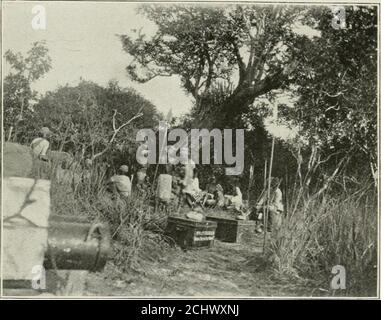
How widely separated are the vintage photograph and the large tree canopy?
0.02 m

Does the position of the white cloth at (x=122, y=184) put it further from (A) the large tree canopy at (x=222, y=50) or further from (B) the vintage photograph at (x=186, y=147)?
(A) the large tree canopy at (x=222, y=50)

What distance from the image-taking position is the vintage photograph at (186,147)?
4.81m

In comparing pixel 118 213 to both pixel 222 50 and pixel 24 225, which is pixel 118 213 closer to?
pixel 24 225

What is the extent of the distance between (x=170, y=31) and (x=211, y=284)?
3.21 meters

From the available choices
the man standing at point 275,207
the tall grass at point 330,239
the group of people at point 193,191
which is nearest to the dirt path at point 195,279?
the tall grass at point 330,239

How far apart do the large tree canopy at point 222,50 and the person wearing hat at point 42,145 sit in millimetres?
1293

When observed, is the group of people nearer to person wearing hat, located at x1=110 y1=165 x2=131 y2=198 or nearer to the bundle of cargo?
person wearing hat, located at x1=110 y1=165 x2=131 y2=198

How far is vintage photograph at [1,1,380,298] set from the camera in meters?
4.81

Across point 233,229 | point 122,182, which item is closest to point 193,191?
point 233,229

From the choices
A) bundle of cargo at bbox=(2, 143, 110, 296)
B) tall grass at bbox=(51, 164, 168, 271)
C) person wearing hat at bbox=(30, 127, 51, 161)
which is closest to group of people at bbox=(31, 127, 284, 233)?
person wearing hat at bbox=(30, 127, 51, 161)

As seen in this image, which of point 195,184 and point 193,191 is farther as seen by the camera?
point 193,191

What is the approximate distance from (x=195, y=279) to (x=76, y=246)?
1441 mm

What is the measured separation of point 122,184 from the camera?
5.91 m

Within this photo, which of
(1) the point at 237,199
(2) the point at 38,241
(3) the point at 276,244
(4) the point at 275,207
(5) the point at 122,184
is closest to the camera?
(2) the point at 38,241
